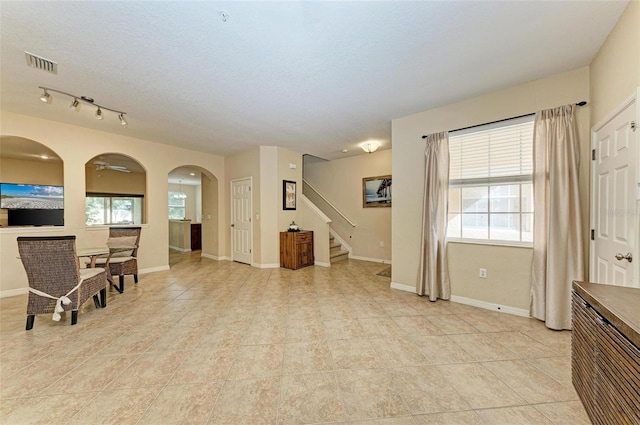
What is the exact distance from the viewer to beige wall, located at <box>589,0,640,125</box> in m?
1.64

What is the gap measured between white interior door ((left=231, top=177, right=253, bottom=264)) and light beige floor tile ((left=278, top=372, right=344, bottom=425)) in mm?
4078

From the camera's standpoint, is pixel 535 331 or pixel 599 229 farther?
pixel 535 331

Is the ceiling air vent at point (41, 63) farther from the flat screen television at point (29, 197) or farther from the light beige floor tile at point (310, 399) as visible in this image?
the flat screen television at point (29, 197)

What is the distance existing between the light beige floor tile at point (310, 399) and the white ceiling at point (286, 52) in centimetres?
268

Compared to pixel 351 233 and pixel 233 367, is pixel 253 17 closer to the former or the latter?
pixel 233 367

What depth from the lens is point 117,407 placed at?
148 centimetres

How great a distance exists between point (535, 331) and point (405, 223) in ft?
6.10

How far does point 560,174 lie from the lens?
2449 mm

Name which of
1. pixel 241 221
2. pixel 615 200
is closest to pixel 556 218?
pixel 615 200

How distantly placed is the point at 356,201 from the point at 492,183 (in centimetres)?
355

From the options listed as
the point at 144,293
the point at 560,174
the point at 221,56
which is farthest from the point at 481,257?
the point at 144,293

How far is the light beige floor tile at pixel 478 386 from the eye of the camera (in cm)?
151

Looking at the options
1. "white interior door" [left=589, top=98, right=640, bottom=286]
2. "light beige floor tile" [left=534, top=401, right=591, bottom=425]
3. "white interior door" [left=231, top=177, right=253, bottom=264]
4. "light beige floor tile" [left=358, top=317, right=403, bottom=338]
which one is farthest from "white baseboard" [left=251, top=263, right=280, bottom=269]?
"white interior door" [left=589, top=98, right=640, bottom=286]

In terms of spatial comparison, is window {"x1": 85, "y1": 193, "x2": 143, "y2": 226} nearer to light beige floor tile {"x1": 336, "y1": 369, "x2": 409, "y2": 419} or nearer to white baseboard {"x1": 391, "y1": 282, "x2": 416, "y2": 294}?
white baseboard {"x1": 391, "y1": 282, "x2": 416, "y2": 294}
